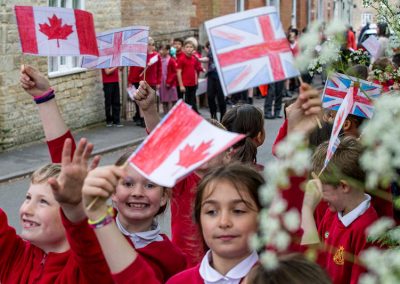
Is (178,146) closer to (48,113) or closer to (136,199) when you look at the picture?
(136,199)

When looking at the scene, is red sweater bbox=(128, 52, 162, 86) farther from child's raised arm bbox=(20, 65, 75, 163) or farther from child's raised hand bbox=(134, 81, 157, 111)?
child's raised arm bbox=(20, 65, 75, 163)

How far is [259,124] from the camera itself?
5414mm

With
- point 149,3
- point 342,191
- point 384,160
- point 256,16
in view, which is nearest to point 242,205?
point 256,16

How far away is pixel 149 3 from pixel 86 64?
1860 centimetres

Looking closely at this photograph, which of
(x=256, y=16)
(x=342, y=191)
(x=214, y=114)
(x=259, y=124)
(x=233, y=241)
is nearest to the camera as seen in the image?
(x=256, y=16)

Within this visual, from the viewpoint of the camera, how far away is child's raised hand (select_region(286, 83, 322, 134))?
245 cm

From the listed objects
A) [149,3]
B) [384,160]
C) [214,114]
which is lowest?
[214,114]

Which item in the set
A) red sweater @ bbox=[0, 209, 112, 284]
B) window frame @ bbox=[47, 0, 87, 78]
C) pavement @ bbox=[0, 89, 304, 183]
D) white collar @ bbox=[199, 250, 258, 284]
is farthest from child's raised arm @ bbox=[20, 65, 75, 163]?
window frame @ bbox=[47, 0, 87, 78]

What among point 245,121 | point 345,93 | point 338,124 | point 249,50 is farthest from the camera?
point 245,121

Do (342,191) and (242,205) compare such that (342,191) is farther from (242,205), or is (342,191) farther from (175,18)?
(175,18)

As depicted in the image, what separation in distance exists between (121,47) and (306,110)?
3458 mm

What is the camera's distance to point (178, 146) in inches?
90.3

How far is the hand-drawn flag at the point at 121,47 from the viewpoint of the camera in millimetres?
5711

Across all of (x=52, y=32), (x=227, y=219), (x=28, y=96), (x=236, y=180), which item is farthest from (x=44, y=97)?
(x=28, y=96)
